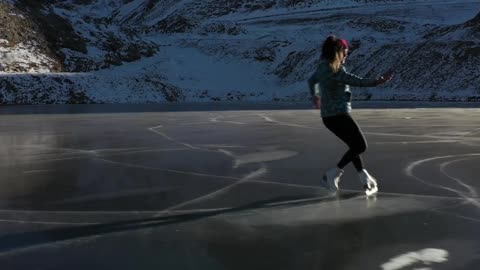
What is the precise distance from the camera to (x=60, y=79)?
101 feet

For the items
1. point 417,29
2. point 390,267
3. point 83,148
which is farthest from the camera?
point 417,29

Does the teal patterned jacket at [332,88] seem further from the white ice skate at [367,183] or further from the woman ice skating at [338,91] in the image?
the white ice skate at [367,183]

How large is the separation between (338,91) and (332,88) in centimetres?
7

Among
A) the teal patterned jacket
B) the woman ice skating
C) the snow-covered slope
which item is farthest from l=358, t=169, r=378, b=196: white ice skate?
the snow-covered slope

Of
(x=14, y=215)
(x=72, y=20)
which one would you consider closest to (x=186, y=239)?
(x=14, y=215)

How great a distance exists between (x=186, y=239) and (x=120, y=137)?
7.40m

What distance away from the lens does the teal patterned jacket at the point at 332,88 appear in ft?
17.5

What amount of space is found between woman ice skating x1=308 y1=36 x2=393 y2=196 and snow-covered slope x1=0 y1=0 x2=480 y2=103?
80.5ft

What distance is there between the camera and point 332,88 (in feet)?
17.7

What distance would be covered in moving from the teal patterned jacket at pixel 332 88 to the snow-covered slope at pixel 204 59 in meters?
24.6

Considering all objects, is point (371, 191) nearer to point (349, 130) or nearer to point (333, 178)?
point (333, 178)

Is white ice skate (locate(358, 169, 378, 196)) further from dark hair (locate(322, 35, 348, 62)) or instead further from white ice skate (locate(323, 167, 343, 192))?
dark hair (locate(322, 35, 348, 62))

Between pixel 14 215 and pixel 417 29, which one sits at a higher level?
pixel 417 29

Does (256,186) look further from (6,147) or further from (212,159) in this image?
(6,147)
